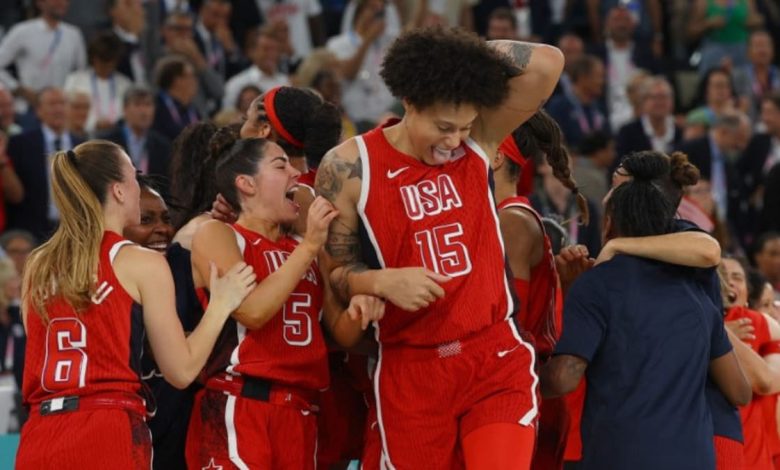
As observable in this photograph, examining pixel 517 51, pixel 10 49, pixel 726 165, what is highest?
pixel 517 51

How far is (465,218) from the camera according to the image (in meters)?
5.64

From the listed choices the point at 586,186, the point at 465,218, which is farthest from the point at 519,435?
the point at 586,186

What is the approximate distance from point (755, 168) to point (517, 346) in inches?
337

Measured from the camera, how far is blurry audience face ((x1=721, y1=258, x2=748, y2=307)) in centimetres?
722

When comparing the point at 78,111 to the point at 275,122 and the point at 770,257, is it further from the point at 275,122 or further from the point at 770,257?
the point at 275,122

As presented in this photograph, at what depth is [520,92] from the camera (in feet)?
19.1

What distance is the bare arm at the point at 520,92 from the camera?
5816 mm

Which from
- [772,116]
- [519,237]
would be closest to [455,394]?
[519,237]

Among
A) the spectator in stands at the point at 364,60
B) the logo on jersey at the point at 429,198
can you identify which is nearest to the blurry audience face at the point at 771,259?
the spectator in stands at the point at 364,60

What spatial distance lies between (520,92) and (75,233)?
1791mm

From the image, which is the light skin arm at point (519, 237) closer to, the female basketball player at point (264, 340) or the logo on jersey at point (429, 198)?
the logo on jersey at point (429, 198)

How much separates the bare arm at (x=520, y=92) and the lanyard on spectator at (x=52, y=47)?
27.2ft

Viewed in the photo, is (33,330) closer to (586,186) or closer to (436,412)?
(436,412)

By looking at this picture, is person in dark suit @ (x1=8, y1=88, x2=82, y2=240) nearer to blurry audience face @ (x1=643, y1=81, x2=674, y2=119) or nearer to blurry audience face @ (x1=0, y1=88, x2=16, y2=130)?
blurry audience face @ (x1=0, y1=88, x2=16, y2=130)
